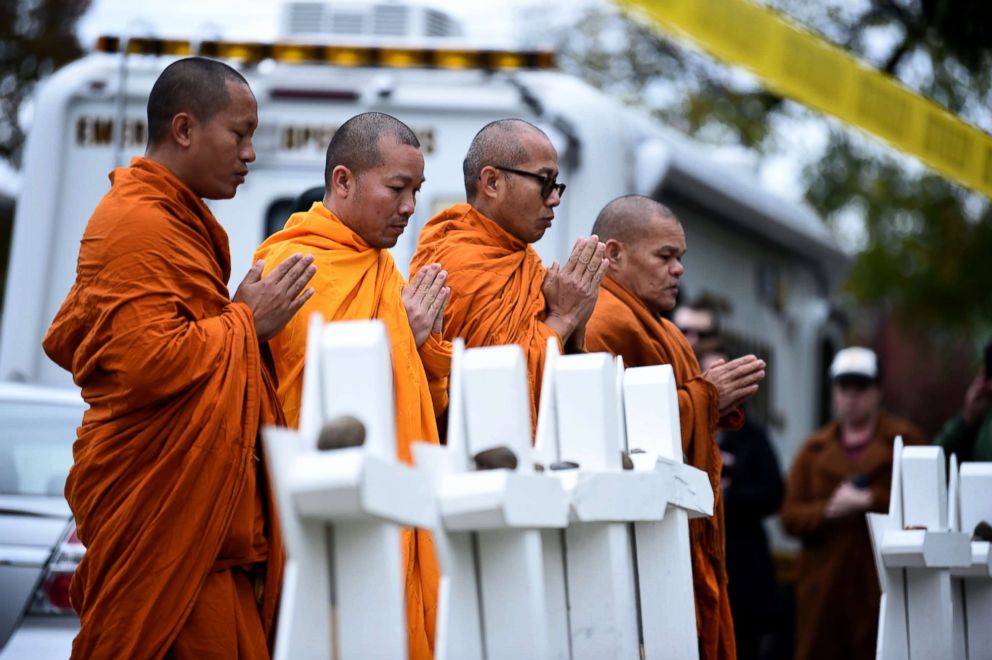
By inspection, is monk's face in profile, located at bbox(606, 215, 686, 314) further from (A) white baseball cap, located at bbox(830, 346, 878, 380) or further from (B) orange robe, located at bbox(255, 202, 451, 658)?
(A) white baseball cap, located at bbox(830, 346, 878, 380)

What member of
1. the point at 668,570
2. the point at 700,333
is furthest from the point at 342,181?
the point at 700,333

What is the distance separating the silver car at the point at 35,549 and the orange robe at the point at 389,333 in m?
1.52

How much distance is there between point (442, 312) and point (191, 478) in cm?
91

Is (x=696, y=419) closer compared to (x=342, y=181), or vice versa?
(x=342, y=181)

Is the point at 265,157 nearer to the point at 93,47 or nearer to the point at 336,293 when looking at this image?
the point at 93,47

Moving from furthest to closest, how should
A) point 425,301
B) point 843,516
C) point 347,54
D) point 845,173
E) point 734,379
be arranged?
point 845,173
point 843,516
point 347,54
point 734,379
point 425,301

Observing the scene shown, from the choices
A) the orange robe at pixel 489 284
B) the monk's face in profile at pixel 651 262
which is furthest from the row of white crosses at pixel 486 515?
the monk's face in profile at pixel 651 262

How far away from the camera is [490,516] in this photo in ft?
8.74

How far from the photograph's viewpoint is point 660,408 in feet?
11.8

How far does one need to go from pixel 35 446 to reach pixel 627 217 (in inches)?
91.8

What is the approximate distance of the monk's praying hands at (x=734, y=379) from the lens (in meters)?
4.98

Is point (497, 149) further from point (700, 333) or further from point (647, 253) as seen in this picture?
point (700, 333)

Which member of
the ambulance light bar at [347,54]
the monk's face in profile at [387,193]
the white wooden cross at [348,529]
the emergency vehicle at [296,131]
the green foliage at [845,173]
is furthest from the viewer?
the green foliage at [845,173]

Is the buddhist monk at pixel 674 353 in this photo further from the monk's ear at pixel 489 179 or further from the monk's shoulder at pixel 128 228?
the monk's shoulder at pixel 128 228
